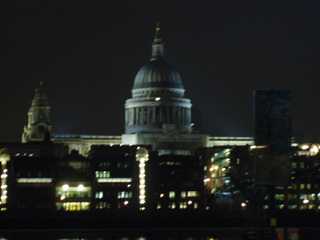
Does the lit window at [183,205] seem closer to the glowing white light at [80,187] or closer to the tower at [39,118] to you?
the glowing white light at [80,187]

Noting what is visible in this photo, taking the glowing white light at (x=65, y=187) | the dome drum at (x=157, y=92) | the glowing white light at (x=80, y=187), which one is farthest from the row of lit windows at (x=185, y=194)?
the dome drum at (x=157, y=92)

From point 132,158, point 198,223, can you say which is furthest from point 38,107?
point 198,223

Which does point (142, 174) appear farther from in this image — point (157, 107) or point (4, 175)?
point (157, 107)

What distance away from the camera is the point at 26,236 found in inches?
3108

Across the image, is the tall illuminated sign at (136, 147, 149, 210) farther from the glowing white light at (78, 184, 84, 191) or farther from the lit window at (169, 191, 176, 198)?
the glowing white light at (78, 184, 84, 191)

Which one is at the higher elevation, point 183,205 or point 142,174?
point 142,174

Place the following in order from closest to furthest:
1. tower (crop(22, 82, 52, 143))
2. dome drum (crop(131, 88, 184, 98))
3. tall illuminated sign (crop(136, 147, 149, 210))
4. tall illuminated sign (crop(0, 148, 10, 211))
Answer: tall illuminated sign (crop(0, 148, 10, 211)) < tall illuminated sign (crop(136, 147, 149, 210)) < tower (crop(22, 82, 52, 143)) < dome drum (crop(131, 88, 184, 98))

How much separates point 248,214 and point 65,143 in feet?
308

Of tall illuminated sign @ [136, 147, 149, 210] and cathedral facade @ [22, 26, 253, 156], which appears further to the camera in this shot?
cathedral facade @ [22, 26, 253, 156]

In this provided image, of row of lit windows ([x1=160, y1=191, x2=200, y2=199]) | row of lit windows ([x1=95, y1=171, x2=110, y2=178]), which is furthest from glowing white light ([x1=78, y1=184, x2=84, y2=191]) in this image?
row of lit windows ([x1=160, y1=191, x2=200, y2=199])

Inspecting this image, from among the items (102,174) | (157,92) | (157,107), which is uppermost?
(157,92)

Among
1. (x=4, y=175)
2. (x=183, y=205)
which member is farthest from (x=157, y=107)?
(x=183, y=205)

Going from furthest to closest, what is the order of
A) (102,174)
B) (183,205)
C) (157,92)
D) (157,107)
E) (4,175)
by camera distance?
(157,92) → (157,107) → (102,174) → (4,175) → (183,205)

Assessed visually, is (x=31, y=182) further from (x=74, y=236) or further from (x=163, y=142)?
(x=163, y=142)
